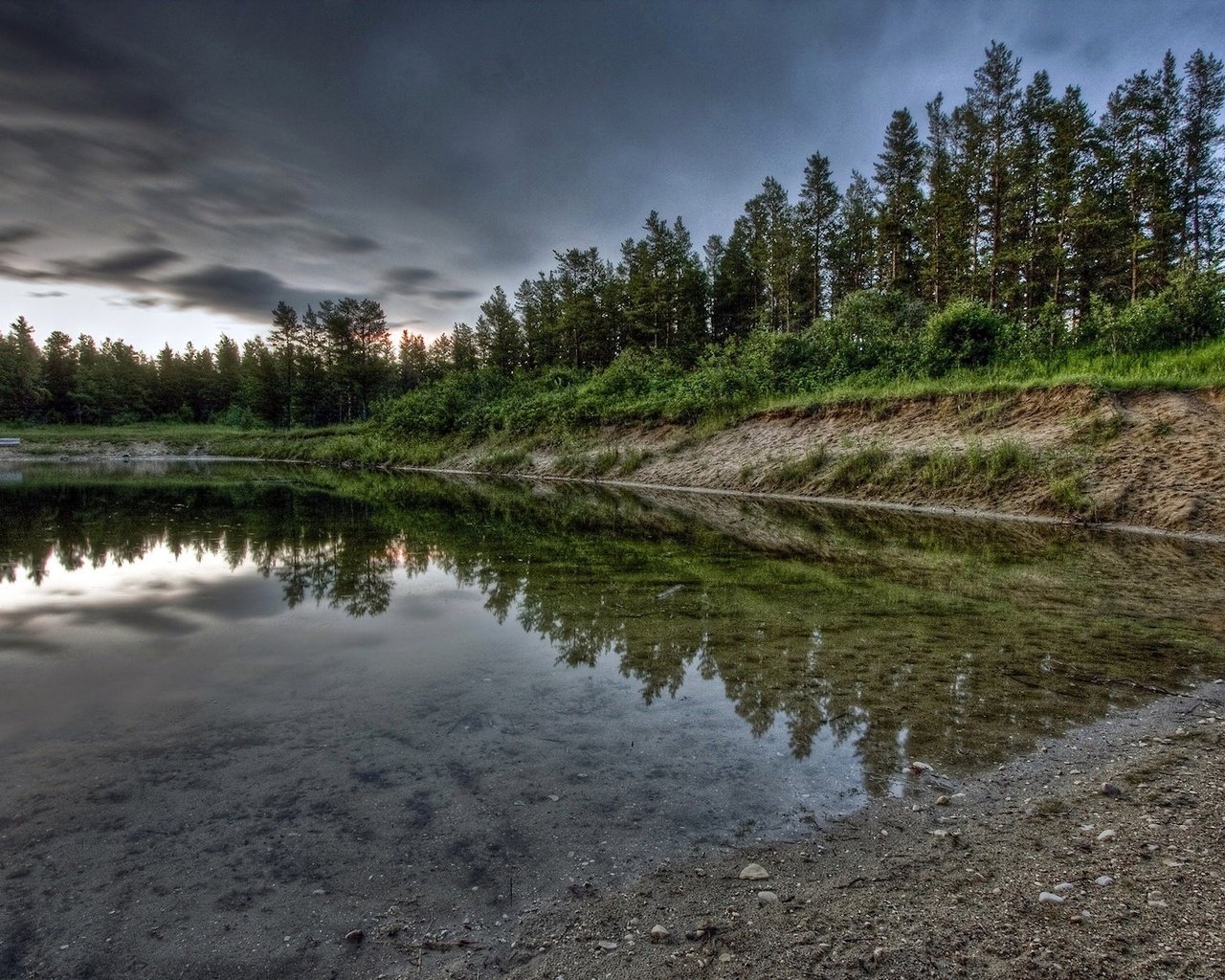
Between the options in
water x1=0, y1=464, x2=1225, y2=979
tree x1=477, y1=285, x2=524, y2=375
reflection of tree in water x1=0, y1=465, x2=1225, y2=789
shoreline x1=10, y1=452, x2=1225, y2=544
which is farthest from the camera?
tree x1=477, y1=285, x2=524, y2=375

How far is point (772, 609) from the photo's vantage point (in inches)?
300

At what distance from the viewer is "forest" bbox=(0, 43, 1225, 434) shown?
76.2 ft

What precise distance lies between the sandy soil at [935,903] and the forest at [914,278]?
848 inches

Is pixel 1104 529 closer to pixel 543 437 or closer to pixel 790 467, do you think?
pixel 790 467

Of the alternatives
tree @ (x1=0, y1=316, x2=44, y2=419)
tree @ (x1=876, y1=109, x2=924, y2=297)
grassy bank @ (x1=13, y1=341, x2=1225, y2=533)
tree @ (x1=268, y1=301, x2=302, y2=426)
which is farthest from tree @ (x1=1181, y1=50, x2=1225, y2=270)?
tree @ (x1=0, y1=316, x2=44, y2=419)

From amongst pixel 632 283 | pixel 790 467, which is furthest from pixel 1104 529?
pixel 632 283

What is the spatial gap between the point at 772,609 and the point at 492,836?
16.9 feet

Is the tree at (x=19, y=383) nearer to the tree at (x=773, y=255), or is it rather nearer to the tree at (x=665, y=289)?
the tree at (x=665, y=289)

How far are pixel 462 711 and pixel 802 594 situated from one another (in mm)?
5196

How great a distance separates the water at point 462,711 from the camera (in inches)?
109

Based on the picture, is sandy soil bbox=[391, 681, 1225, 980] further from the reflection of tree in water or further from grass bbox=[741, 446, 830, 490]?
grass bbox=[741, 446, 830, 490]

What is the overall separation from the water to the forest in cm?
1570

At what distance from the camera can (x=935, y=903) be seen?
8.71 ft

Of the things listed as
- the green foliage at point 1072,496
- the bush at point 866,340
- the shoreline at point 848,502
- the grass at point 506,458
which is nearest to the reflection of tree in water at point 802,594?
the shoreline at point 848,502
